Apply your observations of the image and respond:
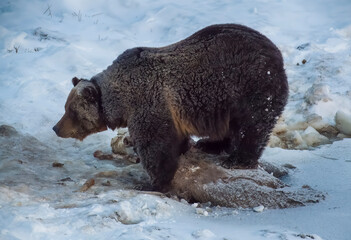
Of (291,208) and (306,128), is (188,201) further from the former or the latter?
(306,128)

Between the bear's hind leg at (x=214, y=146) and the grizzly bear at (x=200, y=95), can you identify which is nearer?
the grizzly bear at (x=200, y=95)

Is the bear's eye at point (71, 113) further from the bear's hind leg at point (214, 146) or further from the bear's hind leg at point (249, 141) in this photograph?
the bear's hind leg at point (249, 141)

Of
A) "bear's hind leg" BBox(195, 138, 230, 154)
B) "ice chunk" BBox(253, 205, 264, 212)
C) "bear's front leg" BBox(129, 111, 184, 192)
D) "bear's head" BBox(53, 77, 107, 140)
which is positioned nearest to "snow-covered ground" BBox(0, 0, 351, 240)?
"ice chunk" BBox(253, 205, 264, 212)

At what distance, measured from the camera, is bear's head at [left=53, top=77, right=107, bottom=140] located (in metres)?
4.99

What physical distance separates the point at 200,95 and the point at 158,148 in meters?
0.74

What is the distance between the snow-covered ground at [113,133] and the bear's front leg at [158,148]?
605 mm

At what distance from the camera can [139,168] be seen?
527cm

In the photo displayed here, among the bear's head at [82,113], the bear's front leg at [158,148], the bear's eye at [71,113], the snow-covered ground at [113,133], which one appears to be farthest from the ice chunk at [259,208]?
the bear's eye at [71,113]

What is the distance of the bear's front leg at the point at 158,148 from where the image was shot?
14.8ft

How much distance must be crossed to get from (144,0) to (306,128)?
837 cm

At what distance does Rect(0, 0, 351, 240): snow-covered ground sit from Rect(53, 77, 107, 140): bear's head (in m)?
0.44

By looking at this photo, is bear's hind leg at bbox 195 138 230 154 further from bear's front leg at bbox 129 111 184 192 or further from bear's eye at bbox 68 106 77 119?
bear's eye at bbox 68 106 77 119

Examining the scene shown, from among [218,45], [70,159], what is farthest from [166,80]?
[70,159]

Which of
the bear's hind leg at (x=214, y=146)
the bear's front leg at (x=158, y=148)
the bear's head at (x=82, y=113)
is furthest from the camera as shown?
the bear's hind leg at (x=214, y=146)
